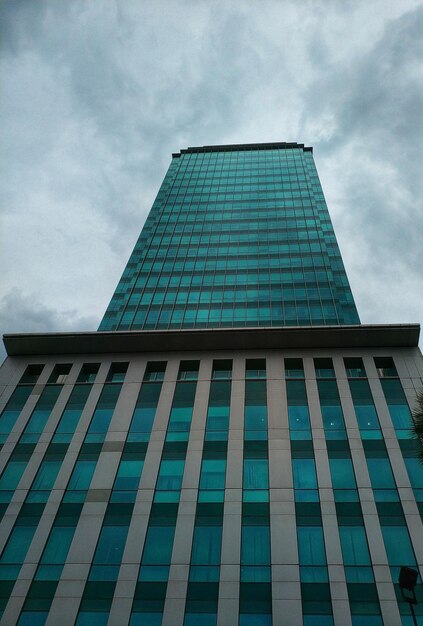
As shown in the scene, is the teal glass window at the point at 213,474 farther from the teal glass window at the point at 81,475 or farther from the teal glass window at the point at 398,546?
the teal glass window at the point at 398,546

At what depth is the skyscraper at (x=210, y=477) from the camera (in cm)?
2117

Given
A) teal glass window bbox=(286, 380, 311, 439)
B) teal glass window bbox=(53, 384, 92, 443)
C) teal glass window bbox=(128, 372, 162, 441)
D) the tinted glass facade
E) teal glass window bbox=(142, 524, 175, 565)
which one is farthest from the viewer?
the tinted glass facade

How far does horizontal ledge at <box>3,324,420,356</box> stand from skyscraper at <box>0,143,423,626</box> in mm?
114

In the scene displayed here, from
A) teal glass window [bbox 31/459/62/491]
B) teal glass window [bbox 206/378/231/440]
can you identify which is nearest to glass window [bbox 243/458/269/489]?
teal glass window [bbox 206/378/231/440]

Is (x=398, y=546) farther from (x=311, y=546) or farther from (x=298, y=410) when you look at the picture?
(x=298, y=410)

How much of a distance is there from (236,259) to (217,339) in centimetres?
3820

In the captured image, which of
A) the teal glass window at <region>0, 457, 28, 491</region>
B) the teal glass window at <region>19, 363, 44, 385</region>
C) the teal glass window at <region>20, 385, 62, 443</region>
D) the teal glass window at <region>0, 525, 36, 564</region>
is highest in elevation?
the teal glass window at <region>19, 363, 44, 385</region>

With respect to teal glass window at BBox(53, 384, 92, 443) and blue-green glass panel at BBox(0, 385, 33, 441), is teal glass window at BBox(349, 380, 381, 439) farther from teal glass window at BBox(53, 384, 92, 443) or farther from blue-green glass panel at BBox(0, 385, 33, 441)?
blue-green glass panel at BBox(0, 385, 33, 441)

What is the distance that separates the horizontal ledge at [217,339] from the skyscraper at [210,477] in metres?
0.11

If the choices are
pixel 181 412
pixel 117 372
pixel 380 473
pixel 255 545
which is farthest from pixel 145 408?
pixel 380 473

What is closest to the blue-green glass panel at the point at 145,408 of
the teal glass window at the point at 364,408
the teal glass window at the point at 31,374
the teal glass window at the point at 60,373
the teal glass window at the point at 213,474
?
the teal glass window at the point at 213,474

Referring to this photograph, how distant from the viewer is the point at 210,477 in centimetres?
2633

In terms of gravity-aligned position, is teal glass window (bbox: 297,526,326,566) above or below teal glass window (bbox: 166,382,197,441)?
below

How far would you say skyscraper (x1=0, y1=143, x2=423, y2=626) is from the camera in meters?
21.2
